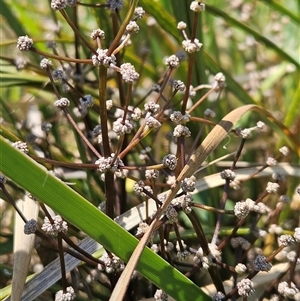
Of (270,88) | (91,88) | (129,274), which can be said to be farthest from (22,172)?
(270,88)

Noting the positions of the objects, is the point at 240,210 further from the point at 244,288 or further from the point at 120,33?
the point at 120,33

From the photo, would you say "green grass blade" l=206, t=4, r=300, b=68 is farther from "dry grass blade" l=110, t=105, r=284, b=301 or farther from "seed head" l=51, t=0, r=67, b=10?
"seed head" l=51, t=0, r=67, b=10

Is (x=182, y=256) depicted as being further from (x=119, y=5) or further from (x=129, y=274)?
(x=119, y=5)

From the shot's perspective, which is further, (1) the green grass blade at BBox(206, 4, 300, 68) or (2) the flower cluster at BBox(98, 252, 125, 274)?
(1) the green grass blade at BBox(206, 4, 300, 68)

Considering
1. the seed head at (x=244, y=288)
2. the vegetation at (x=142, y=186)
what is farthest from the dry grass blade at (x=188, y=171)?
the seed head at (x=244, y=288)

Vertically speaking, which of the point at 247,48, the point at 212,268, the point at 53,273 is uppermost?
the point at 247,48

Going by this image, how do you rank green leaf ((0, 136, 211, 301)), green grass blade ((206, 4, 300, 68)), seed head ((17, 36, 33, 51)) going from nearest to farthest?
1. green leaf ((0, 136, 211, 301))
2. seed head ((17, 36, 33, 51))
3. green grass blade ((206, 4, 300, 68))

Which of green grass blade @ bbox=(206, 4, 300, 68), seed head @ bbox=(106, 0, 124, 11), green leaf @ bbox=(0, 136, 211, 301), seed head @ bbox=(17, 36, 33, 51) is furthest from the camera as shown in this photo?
green grass blade @ bbox=(206, 4, 300, 68)

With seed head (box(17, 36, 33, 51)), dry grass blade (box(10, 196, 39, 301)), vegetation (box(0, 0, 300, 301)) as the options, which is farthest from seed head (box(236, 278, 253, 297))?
seed head (box(17, 36, 33, 51))
